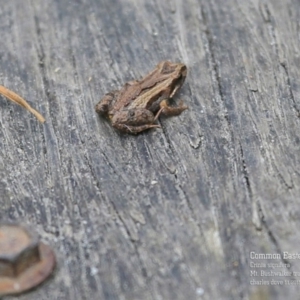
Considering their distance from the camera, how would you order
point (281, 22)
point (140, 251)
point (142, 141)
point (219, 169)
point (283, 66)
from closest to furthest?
point (140, 251) < point (219, 169) < point (142, 141) < point (283, 66) < point (281, 22)

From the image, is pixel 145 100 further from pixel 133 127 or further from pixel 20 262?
pixel 20 262

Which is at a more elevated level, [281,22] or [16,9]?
[16,9]

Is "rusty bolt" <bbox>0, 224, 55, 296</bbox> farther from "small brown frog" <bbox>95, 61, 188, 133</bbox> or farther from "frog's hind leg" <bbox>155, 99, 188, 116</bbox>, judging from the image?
"frog's hind leg" <bbox>155, 99, 188, 116</bbox>

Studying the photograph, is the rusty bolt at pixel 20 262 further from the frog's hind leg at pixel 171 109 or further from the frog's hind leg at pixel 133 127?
the frog's hind leg at pixel 171 109

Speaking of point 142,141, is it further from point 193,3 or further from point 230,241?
point 193,3

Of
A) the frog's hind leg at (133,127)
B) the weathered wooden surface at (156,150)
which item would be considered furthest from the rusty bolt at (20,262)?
the frog's hind leg at (133,127)

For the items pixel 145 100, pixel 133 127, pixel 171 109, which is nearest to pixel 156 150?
pixel 133 127

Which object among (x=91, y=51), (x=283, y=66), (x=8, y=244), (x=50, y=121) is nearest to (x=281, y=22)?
(x=283, y=66)
